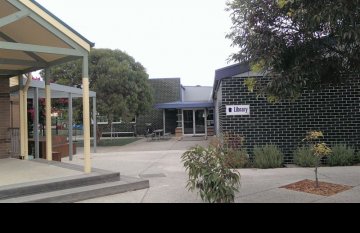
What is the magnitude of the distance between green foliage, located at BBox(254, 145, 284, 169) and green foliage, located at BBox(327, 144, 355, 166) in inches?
57.0

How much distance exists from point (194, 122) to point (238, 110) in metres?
21.3

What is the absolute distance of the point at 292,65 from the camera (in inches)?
272

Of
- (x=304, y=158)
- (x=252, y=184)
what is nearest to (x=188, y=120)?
(x=304, y=158)

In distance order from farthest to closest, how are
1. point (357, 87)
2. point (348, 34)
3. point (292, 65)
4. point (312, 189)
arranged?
point (357, 87)
point (312, 189)
point (292, 65)
point (348, 34)

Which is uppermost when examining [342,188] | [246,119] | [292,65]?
[292,65]

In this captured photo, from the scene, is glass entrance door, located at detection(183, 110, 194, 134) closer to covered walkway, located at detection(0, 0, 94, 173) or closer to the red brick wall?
the red brick wall

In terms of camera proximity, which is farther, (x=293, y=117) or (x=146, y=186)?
(x=293, y=117)

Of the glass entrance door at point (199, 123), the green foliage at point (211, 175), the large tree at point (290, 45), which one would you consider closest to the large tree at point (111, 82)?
the glass entrance door at point (199, 123)

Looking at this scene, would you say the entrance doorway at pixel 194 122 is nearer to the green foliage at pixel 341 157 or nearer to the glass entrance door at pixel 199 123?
the glass entrance door at pixel 199 123

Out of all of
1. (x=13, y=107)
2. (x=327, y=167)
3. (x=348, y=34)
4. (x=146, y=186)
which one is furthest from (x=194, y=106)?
(x=348, y=34)

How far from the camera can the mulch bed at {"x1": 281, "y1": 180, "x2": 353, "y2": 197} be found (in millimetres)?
8109
